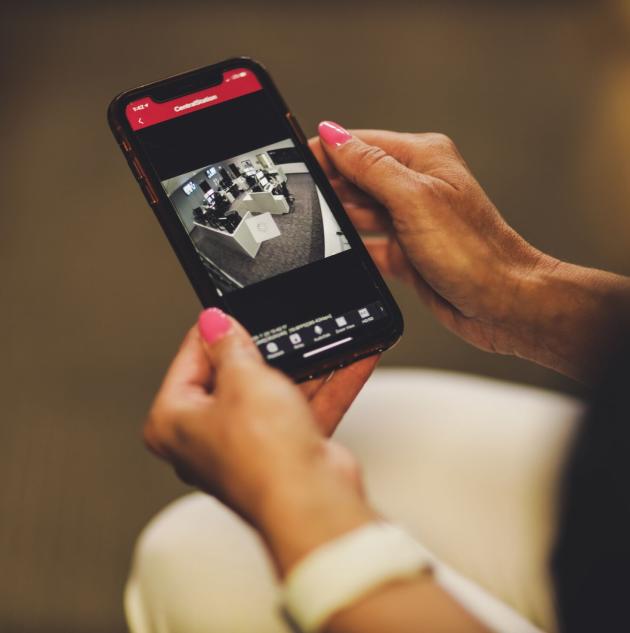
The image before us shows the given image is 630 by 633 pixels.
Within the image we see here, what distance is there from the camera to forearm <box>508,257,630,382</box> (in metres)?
0.63

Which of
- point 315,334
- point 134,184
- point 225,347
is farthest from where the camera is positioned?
point 134,184

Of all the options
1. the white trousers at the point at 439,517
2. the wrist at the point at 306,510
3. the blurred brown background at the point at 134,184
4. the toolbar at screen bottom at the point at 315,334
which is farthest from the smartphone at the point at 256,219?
the blurred brown background at the point at 134,184

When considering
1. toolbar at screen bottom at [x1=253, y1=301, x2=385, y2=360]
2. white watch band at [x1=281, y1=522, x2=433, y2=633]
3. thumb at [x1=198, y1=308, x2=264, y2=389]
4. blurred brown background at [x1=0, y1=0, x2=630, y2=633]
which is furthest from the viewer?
blurred brown background at [x1=0, y1=0, x2=630, y2=633]

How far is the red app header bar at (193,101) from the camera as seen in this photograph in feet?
2.19

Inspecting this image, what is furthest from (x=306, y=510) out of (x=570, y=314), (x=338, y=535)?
(x=570, y=314)

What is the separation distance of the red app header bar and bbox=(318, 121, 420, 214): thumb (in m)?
0.10

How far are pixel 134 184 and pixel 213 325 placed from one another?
0.74m

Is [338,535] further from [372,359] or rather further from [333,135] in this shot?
[333,135]

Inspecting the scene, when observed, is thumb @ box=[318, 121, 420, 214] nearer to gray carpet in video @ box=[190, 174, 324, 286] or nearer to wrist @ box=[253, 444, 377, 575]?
gray carpet in video @ box=[190, 174, 324, 286]

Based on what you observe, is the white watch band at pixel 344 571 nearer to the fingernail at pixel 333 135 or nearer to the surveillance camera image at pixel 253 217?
the surveillance camera image at pixel 253 217

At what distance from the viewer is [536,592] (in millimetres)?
579

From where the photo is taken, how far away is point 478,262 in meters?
0.67

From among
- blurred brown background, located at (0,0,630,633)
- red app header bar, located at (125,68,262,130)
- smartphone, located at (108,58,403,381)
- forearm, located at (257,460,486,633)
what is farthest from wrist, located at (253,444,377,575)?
blurred brown background, located at (0,0,630,633)

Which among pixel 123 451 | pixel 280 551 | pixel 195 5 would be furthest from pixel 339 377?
pixel 195 5
